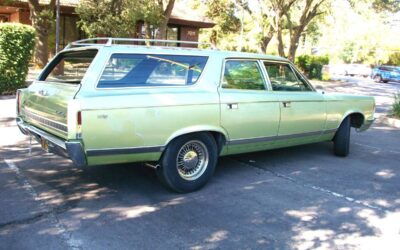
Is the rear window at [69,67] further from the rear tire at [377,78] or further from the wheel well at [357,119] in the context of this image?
the rear tire at [377,78]

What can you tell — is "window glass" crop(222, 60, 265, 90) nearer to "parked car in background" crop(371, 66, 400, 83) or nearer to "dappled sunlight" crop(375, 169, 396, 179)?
"dappled sunlight" crop(375, 169, 396, 179)

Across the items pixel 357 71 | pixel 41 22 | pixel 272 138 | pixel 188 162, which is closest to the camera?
pixel 188 162

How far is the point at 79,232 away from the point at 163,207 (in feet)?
3.29

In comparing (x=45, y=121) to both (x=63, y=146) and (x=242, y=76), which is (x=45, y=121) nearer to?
(x=63, y=146)

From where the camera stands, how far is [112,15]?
20.5m

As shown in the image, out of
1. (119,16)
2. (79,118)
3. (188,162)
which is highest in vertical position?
(119,16)

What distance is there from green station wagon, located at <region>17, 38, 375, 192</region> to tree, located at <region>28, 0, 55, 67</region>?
41.8 ft

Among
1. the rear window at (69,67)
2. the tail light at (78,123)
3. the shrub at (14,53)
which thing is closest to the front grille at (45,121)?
the tail light at (78,123)

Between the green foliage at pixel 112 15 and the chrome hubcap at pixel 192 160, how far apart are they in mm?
14673

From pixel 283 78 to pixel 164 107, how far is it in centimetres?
235

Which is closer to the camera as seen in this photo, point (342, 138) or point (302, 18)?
point (342, 138)

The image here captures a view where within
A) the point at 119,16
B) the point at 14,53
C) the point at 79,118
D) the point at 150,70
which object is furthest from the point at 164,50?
the point at 119,16

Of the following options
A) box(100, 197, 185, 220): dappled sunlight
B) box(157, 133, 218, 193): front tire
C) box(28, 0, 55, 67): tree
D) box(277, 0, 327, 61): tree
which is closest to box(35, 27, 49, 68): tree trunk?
box(28, 0, 55, 67): tree

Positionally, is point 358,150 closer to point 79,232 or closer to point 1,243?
point 79,232
